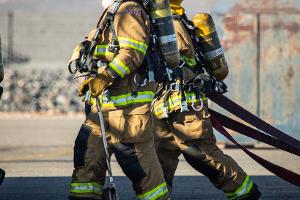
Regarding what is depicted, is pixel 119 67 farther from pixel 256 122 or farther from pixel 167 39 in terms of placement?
pixel 256 122

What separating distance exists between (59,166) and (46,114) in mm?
10245

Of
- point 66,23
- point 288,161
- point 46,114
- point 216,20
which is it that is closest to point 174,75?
point 288,161

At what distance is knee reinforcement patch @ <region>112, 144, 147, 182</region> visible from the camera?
690 centimetres

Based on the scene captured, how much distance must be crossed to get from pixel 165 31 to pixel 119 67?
514 millimetres

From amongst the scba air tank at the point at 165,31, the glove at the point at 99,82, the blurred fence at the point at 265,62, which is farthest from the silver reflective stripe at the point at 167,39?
the blurred fence at the point at 265,62

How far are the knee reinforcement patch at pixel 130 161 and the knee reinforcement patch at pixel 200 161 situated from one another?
863mm

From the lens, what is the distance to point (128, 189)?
952 centimetres

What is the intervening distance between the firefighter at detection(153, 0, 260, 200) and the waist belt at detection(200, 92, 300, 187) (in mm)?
268

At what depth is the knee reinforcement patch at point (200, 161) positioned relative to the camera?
7.67 metres

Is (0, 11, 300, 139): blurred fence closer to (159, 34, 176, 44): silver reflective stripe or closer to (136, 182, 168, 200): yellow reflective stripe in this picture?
(159, 34, 176, 44): silver reflective stripe

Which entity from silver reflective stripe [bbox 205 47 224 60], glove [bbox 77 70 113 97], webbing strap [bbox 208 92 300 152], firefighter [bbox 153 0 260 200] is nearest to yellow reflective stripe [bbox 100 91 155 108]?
glove [bbox 77 70 113 97]

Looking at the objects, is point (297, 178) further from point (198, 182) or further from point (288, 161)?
point (288, 161)

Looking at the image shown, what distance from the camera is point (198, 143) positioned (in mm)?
7711

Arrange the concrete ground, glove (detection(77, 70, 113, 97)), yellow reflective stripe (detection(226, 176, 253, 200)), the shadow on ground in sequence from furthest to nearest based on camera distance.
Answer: the concrete ground → the shadow on ground → yellow reflective stripe (detection(226, 176, 253, 200)) → glove (detection(77, 70, 113, 97))
